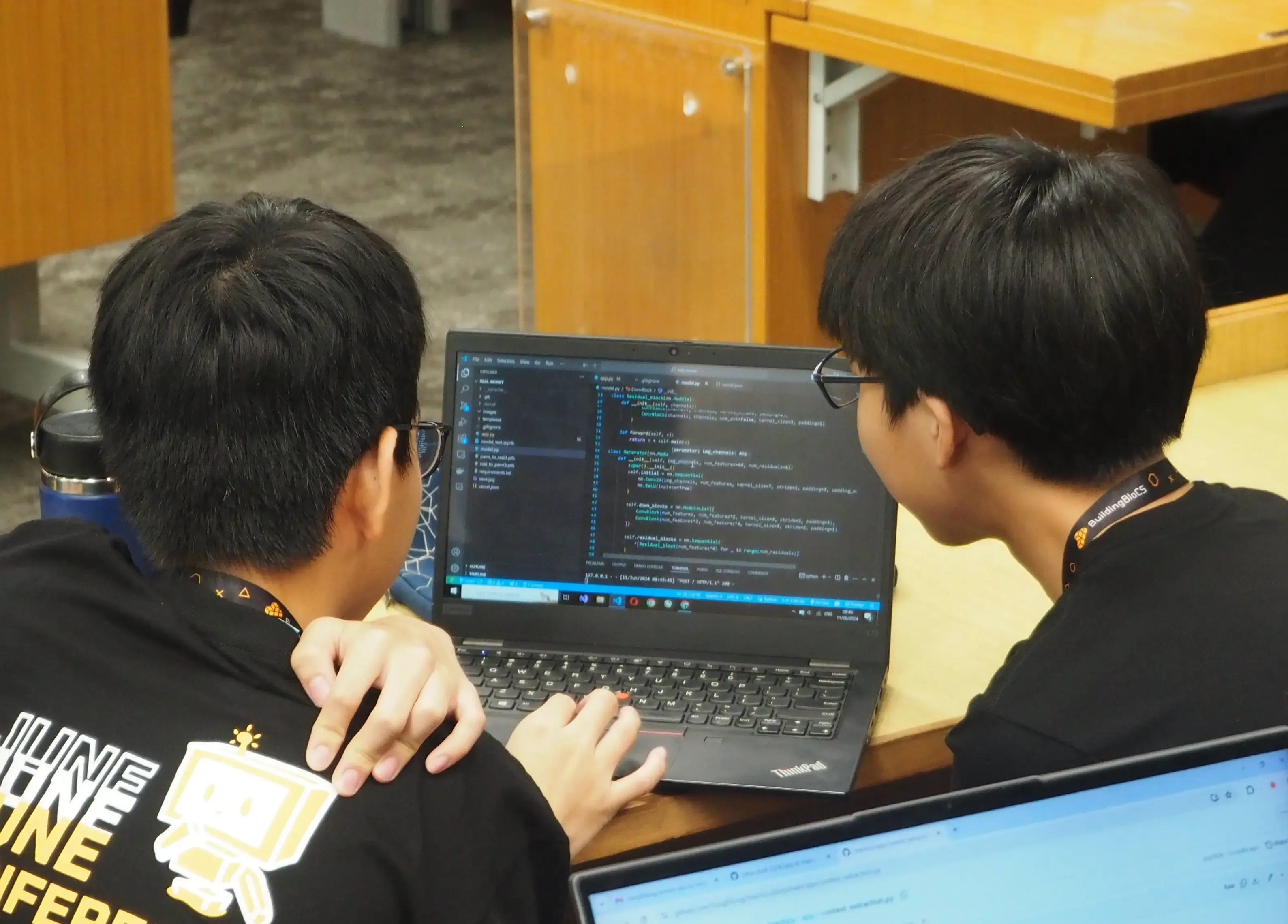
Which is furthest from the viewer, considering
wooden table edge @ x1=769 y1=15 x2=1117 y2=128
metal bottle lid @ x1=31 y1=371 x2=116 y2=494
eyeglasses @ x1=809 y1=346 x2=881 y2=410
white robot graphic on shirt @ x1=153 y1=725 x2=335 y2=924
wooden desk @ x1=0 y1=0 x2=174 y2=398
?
wooden desk @ x1=0 y1=0 x2=174 y2=398

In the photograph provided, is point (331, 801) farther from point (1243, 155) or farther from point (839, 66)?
point (1243, 155)

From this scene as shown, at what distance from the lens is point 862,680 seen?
129 cm

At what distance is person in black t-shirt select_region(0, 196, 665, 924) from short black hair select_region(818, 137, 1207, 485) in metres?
0.32

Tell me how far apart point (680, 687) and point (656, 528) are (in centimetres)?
14

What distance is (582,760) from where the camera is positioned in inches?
42.3

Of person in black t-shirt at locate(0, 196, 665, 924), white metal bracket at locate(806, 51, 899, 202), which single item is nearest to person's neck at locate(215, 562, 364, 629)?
person in black t-shirt at locate(0, 196, 665, 924)

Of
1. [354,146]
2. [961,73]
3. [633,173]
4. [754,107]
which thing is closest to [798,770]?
[961,73]

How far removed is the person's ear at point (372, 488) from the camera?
104 centimetres

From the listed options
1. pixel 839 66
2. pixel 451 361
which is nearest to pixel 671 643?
pixel 451 361

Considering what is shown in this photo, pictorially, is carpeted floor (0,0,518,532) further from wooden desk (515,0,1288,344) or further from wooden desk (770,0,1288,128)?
wooden desk (770,0,1288,128)

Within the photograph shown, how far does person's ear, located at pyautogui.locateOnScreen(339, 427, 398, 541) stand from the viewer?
1.04 metres

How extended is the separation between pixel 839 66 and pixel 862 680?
1442 millimetres

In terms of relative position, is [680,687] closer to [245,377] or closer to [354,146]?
[245,377]

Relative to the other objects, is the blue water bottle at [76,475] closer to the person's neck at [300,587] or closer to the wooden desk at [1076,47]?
the person's neck at [300,587]
